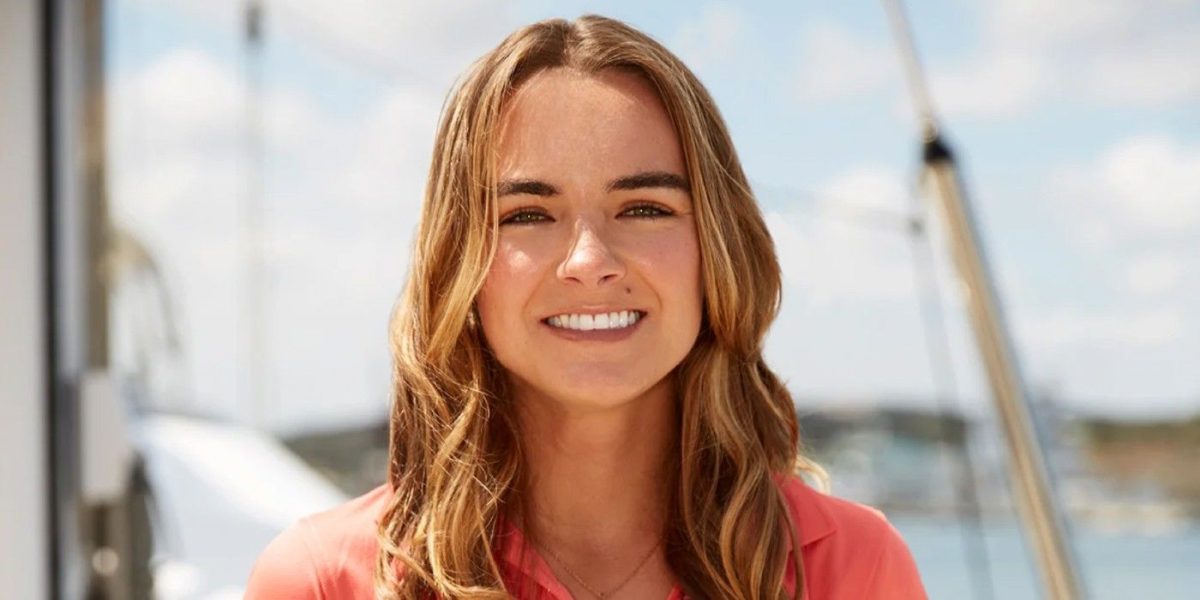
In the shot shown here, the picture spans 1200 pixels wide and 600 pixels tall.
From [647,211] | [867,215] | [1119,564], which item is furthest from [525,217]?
[1119,564]

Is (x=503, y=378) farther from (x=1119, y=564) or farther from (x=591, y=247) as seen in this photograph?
(x=1119, y=564)

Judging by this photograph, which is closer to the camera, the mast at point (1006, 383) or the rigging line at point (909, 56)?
the mast at point (1006, 383)

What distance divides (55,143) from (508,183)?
1.40m

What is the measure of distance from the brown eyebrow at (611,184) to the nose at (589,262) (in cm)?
4

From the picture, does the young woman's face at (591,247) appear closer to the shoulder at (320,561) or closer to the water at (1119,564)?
the shoulder at (320,561)

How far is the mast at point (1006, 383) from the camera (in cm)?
185

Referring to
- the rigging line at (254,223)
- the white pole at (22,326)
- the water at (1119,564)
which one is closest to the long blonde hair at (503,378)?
the white pole at (22,326)

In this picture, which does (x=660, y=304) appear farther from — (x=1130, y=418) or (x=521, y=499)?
(x=1130, y=418)

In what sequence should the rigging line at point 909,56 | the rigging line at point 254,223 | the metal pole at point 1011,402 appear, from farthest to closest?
the rigging line at point 254,223
the rigging line at point 909,56
the metal pole at point 1011,402

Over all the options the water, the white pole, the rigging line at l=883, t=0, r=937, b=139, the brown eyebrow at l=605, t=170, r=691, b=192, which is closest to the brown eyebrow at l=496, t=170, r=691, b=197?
the brown eyebrow at l=605, t=170, r=691, b=192

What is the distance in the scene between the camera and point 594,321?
3.96 ft

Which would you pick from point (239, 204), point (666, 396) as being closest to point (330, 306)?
point (239, 204)

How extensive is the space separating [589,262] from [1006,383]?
0.88 meters

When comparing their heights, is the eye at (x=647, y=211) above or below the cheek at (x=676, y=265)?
above
